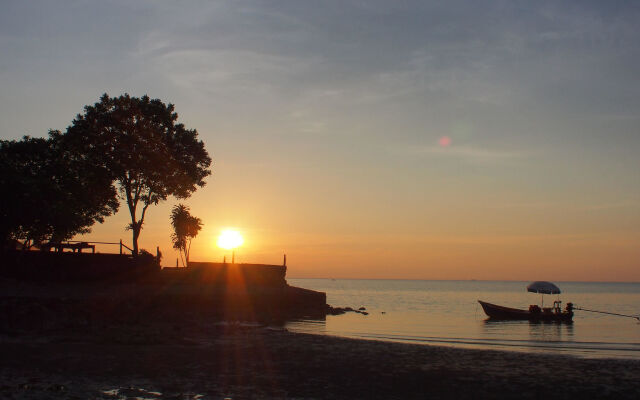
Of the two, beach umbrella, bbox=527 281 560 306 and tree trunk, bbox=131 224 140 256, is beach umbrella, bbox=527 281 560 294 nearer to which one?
beach umbrella, bbox=527 281 560 306

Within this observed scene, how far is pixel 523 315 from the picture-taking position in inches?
2346

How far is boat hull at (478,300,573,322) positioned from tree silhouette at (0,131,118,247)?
40845 mm

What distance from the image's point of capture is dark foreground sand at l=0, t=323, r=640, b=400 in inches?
591

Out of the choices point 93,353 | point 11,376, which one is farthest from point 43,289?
point 11,376

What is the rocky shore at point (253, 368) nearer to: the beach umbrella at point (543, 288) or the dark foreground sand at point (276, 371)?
the dark foreground sand at point (276, 371)

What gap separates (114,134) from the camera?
48500mm

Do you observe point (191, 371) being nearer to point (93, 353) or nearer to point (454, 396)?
point (93, 353)

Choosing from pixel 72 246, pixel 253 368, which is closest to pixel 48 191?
pixel 72 246

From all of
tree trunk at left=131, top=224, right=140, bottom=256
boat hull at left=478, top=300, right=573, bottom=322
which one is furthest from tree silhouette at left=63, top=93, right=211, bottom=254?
A: boat hull at left=478, top=300, right=573, bottom=322

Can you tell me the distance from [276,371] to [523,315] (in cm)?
4772

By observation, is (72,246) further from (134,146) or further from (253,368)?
(253,368)

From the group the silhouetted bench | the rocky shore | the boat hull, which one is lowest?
the boat hull

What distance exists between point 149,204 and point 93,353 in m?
31.6

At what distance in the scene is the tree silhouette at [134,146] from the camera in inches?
1897
